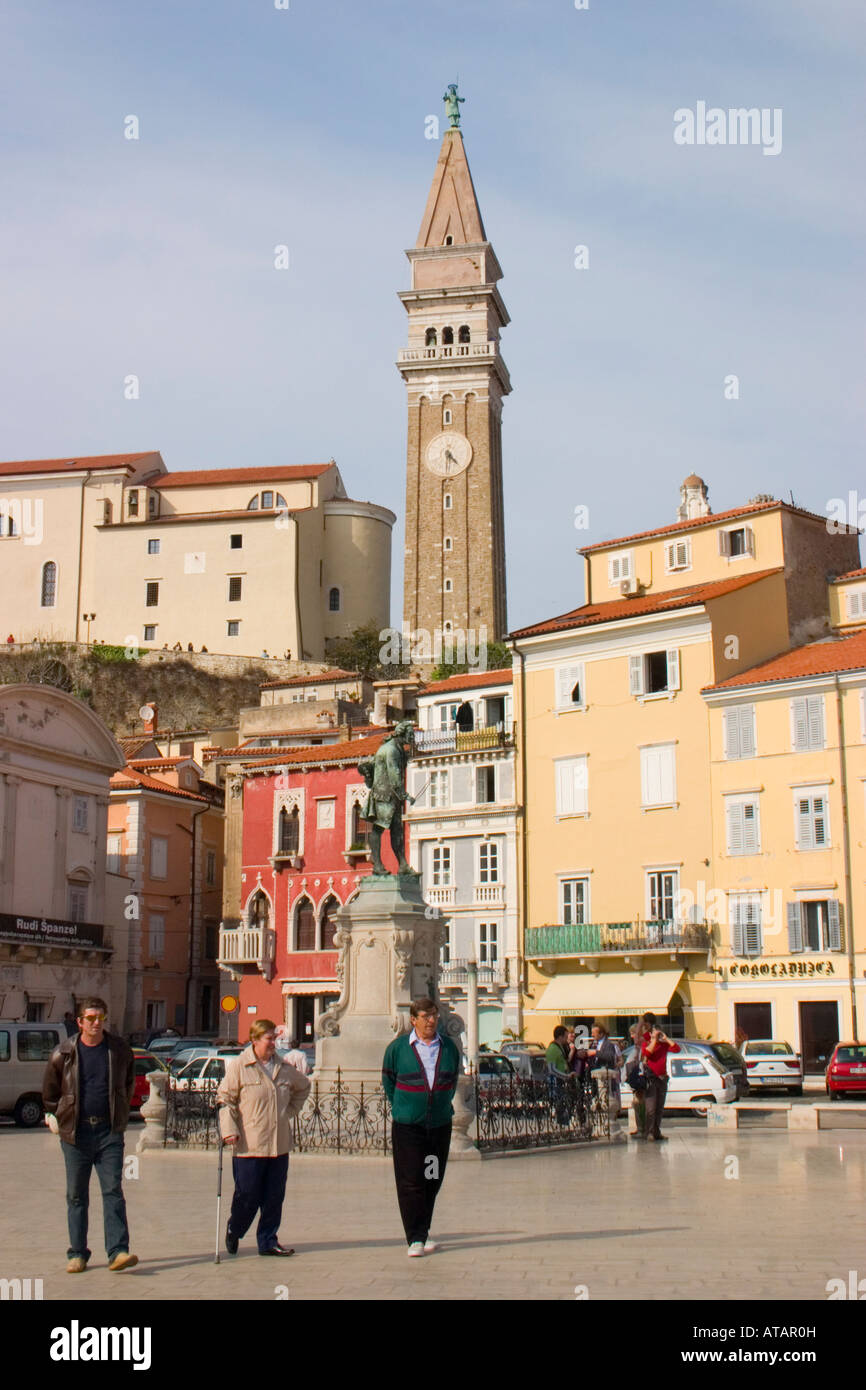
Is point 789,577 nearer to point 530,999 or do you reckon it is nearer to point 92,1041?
point 530,999

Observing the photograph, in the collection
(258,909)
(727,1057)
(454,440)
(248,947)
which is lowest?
(727,1057)

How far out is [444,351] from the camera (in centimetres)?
9756

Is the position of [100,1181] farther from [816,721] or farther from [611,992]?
[611,992]

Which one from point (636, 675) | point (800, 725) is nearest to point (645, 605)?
point (636, 675)

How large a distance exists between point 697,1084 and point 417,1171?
65.2ft

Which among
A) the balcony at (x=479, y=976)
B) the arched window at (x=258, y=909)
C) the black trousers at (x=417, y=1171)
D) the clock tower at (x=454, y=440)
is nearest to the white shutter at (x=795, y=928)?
the balcony at (x=479, y=976)

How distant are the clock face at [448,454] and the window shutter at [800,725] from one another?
56.3m

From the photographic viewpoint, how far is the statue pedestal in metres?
22.8

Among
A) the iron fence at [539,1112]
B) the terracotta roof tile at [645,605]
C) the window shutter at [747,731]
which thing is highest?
the terracotta roof tile at [645,605]

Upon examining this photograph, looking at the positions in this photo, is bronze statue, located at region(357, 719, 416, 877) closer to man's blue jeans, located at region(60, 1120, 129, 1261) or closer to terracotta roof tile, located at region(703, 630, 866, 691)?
man's blue jeans, located at region(60, 1120, 129, 1261)

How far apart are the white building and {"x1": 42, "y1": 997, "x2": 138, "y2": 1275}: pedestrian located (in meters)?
35.4

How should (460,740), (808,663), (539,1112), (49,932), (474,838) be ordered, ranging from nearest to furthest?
1. (539,1112)
2. (808,663)
3. (49,932)
4. (474,838)
5. (460,740)

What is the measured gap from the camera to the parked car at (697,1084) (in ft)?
98.2

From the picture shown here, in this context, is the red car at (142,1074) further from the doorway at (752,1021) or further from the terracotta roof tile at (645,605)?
the terracotta roof tile at (645,605)
